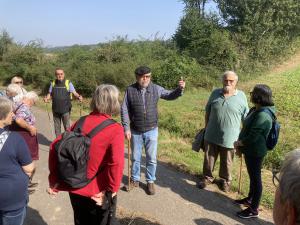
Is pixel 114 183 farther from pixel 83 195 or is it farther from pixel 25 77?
pixel 25 77

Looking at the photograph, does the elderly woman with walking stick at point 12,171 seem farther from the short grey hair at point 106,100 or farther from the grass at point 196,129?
the grass at point 196,129

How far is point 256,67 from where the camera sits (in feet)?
76.6

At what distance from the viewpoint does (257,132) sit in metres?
5.09

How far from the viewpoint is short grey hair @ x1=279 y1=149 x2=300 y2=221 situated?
166 centimetres

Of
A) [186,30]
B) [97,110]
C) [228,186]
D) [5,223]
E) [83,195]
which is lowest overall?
[228,186]

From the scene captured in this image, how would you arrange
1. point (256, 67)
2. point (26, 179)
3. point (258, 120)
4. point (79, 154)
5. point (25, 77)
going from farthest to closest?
point (256, 67), point (25, 77), point (258, 120), point (26, 179), point (79, 154)

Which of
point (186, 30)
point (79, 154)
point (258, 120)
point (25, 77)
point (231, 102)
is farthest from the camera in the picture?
point (186, 30)

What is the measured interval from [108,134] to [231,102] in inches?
113

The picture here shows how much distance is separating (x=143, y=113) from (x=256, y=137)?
1763mm

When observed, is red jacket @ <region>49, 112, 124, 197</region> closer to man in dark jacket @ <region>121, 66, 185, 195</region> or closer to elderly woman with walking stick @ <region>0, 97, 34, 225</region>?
elderly woman with walking stick @ <region>0, 97, 34, 225</region>

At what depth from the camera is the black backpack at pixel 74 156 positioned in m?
3.37

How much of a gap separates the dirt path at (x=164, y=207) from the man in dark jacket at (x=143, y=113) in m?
0.38

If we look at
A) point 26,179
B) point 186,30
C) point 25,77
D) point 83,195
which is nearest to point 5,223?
point 26,179

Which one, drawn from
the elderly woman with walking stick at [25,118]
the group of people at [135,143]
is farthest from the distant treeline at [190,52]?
the elderly woman with walking stick at [25,118]
